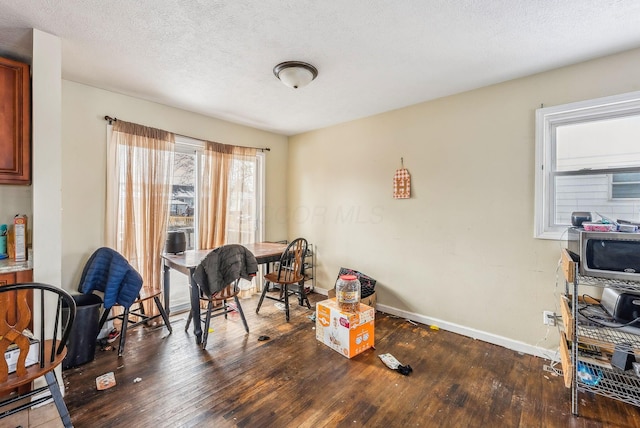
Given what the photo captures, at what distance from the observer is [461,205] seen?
273cm

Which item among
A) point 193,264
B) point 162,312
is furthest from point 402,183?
point 162,312

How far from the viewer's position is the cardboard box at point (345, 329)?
233 cm

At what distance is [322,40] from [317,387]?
2.41m

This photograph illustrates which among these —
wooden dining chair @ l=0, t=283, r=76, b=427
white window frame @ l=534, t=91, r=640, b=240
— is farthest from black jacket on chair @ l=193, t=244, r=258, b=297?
white window frame @ l=534, t=91, r=640, b=240

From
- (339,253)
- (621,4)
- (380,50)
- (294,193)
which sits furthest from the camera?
(294,193)

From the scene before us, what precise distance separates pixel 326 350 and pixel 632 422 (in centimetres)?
196

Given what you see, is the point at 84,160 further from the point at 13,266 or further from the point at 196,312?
the point at 196,312

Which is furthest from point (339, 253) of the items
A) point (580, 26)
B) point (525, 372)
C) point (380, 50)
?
point (580, 26)

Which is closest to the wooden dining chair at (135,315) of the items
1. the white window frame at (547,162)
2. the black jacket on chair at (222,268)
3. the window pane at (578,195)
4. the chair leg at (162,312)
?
the chair leg at (162,312)

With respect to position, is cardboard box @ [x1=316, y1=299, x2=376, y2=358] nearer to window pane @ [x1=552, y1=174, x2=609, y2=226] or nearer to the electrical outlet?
the electrical outlet

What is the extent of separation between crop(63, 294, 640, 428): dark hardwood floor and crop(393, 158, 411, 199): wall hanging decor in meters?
1.49

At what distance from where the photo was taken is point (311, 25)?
5.69 feet

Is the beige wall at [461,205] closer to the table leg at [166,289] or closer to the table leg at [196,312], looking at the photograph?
the table leg at [196,312]

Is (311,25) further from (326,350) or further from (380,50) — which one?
(326,350)
